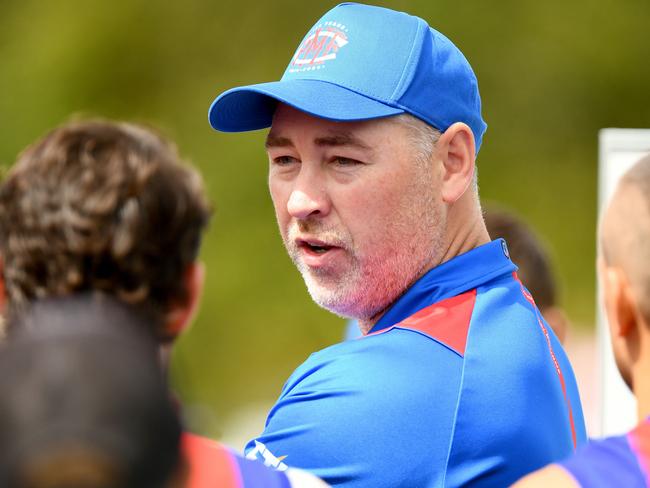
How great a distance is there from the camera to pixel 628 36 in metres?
8.74

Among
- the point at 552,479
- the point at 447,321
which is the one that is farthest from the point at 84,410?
the point at 447,321

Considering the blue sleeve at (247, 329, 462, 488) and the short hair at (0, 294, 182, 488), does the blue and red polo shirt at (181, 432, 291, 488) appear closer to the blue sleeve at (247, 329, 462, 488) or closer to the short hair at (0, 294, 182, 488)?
the short hair at (0, 294, 182, 488)

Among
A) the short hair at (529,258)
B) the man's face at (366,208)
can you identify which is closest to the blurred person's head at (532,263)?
the short hair at (529,258)

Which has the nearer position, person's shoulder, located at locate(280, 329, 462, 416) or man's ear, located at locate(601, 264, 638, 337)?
man's ear, located at locate(601, 264, 638, 337)

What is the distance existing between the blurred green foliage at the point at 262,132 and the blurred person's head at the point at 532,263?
17.2ft

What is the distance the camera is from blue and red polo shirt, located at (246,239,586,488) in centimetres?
184

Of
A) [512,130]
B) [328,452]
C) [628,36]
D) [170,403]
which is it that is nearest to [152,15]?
[512,130]

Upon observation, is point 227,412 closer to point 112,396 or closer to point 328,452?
point 328,452

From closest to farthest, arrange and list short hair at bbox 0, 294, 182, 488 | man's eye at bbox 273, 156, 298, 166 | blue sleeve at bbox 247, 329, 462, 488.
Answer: short hair at bbox 0, 294, 182, 488, blue sleeve at bbox 247, 329, 462, 488, man's eye at bbox 273, 156, 298, 166

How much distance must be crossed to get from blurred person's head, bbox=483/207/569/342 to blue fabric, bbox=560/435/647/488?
1949 millimetres

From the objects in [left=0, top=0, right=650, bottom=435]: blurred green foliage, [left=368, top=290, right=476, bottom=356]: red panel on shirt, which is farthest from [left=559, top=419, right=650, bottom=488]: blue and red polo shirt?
[left=0, top=0, right=650, bottom=435]: blurred green foliage

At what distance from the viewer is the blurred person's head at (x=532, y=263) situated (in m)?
3.42

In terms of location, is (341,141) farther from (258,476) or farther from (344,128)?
(258,476)

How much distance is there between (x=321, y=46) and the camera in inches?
93.9
